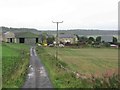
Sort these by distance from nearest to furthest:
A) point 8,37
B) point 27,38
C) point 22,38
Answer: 1. point 27,38
2. point 8,37
3. point 22,38

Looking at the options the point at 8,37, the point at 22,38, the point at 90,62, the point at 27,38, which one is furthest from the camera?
the point at 22,38

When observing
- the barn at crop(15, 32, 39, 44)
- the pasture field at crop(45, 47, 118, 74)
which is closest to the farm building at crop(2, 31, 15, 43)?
the barn at crop(15, 32, 39, 44)

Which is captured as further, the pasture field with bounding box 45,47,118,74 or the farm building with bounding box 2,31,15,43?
the farm building with bounding box 2,31,15,43

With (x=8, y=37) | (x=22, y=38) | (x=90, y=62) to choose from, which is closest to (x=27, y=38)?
(x=22, y=38)

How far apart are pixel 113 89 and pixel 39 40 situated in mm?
111185

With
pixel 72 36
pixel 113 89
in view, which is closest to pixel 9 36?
pixel 72 36

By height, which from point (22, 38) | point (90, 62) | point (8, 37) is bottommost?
point (90, 62)

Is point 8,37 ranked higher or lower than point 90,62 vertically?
higher

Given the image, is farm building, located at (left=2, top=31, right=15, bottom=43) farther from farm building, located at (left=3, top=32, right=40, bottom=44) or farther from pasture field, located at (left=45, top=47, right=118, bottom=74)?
pasture field, located at (left=45, top=47, right=118, bottom=74)

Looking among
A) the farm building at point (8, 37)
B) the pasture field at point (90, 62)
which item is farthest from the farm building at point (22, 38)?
the pasture field at point (90, 62)

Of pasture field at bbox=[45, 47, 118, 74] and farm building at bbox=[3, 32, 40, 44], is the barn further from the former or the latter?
pasture field at bbox=[45, 47, 118, 74]

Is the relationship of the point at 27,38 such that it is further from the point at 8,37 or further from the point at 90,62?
the point at 90,62

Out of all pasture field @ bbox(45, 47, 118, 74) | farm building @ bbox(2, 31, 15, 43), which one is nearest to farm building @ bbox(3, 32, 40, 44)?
farm building @ bbox(2, 31, 15, 43)

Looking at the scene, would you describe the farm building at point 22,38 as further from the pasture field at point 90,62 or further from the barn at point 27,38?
the pasture field at point 90,62
